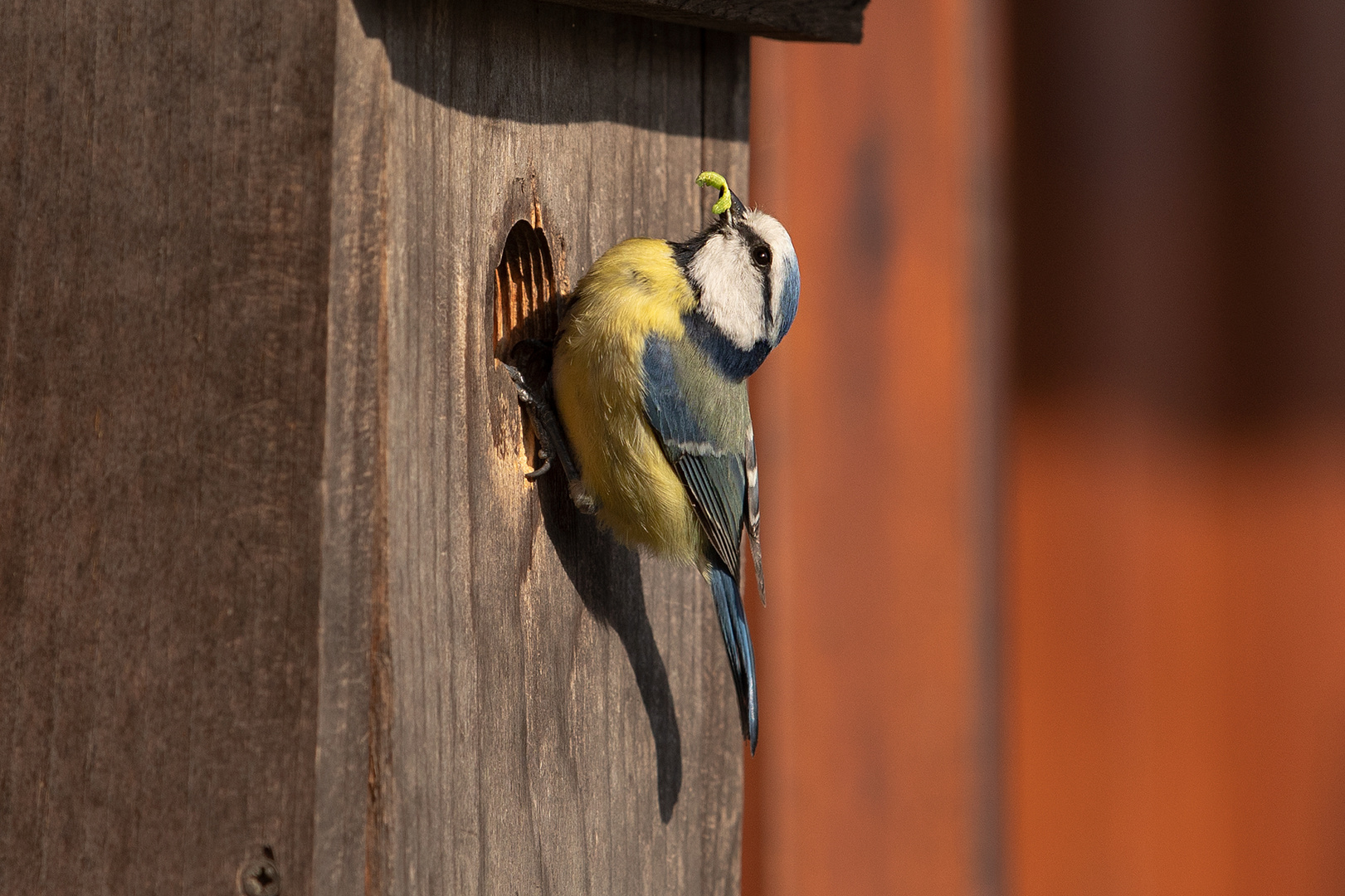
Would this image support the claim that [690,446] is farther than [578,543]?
Yes

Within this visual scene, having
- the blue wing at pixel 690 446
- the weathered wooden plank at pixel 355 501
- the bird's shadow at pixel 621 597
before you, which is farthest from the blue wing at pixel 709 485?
the weathered wooden plank at pixel 355 501

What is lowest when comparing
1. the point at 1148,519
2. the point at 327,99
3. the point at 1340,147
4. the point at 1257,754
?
the point at 1257,754

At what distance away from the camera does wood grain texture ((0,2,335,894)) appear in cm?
146

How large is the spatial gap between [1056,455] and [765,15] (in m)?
1.05

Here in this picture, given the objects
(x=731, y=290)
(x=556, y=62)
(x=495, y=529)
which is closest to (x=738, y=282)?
→ (x=731, y=290)

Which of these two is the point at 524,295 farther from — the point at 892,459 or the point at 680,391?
the point at 892,459

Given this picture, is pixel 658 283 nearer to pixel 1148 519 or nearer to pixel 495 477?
pixel 495 477

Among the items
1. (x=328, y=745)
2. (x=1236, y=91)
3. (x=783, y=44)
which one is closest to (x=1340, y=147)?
(x=1236, y=91)

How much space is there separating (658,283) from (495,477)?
0.41 m

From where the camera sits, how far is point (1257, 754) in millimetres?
2463

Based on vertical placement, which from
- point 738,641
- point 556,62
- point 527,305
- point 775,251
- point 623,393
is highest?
point 556,62

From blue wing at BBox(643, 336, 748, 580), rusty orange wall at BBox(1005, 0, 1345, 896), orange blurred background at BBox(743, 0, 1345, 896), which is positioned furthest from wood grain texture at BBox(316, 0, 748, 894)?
rusty orange wall at BBox(1005, 0, 1345, 896)

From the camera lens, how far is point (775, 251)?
2.03 m

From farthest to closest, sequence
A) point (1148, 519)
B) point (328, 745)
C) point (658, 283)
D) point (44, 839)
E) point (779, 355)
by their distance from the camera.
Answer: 1. point (1148, 519)
2. point (779, 355)
3. point (658, 283)
4. point (44, 839)
5. point (328, 745)
